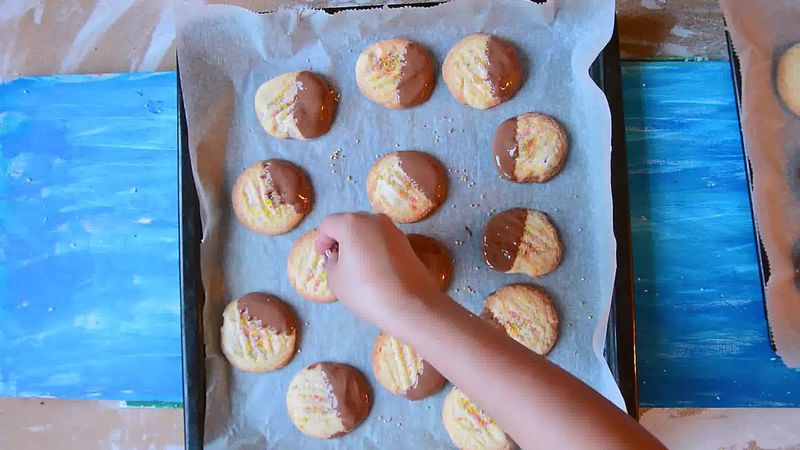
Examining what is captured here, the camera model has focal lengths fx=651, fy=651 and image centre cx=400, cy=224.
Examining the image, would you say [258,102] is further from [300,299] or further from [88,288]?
[88,288]

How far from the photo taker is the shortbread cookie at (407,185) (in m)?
1.29

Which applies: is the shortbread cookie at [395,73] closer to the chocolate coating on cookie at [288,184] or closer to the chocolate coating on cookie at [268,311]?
the chocolate coating on cookie at [288,184]

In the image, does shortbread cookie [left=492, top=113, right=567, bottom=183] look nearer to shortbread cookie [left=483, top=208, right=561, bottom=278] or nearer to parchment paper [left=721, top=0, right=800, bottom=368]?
shortbread cookie [left=483, top=208, right=561, bottom=278]

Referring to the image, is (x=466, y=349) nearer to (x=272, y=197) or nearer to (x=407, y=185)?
(x=407, y=185)

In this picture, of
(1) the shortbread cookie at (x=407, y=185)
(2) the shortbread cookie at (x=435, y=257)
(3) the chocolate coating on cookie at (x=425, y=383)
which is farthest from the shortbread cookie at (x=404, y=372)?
(1) the shortbread cookie at (x=407, y=185)

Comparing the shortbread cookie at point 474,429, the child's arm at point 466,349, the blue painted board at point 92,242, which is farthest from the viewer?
the blue painted board at point 92,242

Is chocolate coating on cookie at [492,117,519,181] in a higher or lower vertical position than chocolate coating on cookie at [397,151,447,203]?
higher

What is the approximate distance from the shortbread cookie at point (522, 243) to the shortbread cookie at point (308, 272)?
1.07ft

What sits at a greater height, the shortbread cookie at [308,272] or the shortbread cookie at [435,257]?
the shortbread cookie at [435,257]

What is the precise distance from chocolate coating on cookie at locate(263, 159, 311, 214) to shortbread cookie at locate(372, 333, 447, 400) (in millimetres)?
319

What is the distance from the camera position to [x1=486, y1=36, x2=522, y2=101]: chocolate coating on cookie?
1.28 metres

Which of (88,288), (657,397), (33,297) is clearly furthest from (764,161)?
(33,297)

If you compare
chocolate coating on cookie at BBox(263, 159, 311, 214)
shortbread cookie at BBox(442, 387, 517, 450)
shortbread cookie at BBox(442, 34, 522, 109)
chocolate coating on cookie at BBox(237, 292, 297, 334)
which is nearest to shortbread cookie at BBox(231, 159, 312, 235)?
chocolate coating on cookie at BBox(263, 159, 311, 214)

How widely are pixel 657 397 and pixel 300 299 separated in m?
0.75
